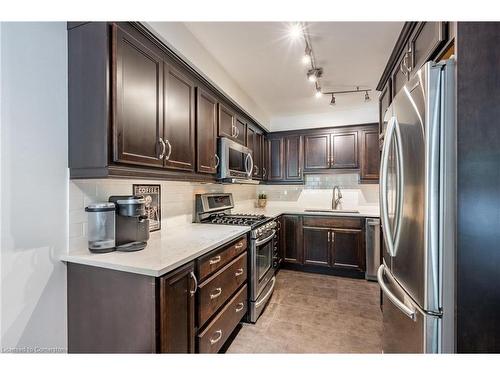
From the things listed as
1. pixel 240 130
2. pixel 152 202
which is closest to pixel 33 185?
pixel 152 202

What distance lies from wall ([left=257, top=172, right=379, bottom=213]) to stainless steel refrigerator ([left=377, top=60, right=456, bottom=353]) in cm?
250

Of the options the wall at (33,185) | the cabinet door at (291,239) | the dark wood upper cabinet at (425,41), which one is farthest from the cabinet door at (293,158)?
the wall at (33,185)

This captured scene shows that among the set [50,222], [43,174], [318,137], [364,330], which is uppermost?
[318,137]

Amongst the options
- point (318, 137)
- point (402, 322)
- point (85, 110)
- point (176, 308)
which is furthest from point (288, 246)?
point (85, 110)

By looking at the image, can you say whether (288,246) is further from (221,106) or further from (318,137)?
(221,106)

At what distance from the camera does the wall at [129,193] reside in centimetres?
135

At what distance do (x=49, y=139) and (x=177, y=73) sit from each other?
0.90 m

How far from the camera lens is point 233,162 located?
2410 mm

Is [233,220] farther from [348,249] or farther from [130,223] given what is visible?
[348,249]

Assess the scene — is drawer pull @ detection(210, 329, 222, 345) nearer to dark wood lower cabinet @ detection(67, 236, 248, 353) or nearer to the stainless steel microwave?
dark wood lower cabinet @ detection(67, 236, 248, 353)

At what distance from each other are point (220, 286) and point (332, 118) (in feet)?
10.5

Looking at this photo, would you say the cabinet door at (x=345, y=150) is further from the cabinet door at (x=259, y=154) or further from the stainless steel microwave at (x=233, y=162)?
the stainless steel microwave at (x=233, y=162)

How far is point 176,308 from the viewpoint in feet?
3.89
